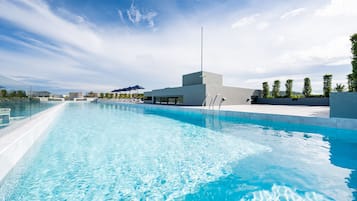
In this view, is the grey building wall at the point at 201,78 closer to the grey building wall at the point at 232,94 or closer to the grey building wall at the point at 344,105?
the grey building wall at the point at 232,94

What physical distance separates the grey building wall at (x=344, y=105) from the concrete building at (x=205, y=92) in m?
9.76

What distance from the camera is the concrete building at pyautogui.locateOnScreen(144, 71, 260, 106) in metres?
16.3

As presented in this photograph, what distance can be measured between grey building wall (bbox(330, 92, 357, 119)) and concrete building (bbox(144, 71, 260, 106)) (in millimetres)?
9759

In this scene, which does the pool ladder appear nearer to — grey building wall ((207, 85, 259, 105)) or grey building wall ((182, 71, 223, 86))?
grey building wall ((207, 85, 259, 105))

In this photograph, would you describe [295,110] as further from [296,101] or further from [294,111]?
[296,101]

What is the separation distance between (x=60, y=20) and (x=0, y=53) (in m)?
5.29

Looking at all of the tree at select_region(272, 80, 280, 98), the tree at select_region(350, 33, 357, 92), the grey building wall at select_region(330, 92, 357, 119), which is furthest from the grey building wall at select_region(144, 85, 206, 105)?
the tree at select_region(272, 80, 280, 98)

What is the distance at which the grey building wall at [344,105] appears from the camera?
20.5 ft

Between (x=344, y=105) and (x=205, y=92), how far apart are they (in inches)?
412

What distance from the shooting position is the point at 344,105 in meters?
6.45

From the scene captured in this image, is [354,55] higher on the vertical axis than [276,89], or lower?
higher

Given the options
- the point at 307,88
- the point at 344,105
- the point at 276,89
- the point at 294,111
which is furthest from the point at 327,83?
the point at 344,105

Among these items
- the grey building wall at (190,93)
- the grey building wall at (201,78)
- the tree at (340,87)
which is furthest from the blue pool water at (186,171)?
the tree at (340,87)

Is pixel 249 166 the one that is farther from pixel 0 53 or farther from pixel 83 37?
pixel 0 53
